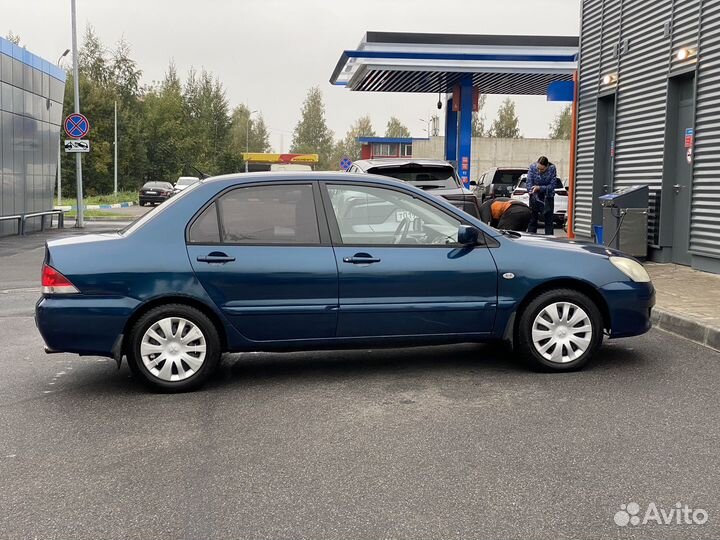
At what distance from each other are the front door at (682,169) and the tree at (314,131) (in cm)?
10063

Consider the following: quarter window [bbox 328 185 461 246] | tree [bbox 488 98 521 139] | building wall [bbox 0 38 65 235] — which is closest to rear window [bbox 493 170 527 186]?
building wall [bbox 0 38 65 235]

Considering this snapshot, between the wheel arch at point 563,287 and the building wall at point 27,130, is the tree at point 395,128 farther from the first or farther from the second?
the wheel arch at point 563,287

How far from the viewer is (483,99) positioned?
94500mm

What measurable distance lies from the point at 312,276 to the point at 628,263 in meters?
2.51

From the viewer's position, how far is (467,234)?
6133mm

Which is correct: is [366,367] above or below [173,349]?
below

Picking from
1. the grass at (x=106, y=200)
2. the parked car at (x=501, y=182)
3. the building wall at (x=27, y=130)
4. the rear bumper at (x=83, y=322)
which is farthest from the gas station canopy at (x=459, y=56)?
the grass at (x=106, y=200)

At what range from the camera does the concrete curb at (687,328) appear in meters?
7.34

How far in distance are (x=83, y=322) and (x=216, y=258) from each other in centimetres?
100

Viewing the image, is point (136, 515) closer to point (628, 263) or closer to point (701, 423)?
point (701, 423)

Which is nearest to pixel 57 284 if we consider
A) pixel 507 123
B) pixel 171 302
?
pixel 171 302

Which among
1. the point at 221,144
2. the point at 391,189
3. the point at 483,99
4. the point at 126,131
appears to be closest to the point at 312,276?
the point at 391,189

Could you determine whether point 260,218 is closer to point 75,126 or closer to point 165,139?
point 75,126

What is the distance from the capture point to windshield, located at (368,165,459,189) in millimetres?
11805
